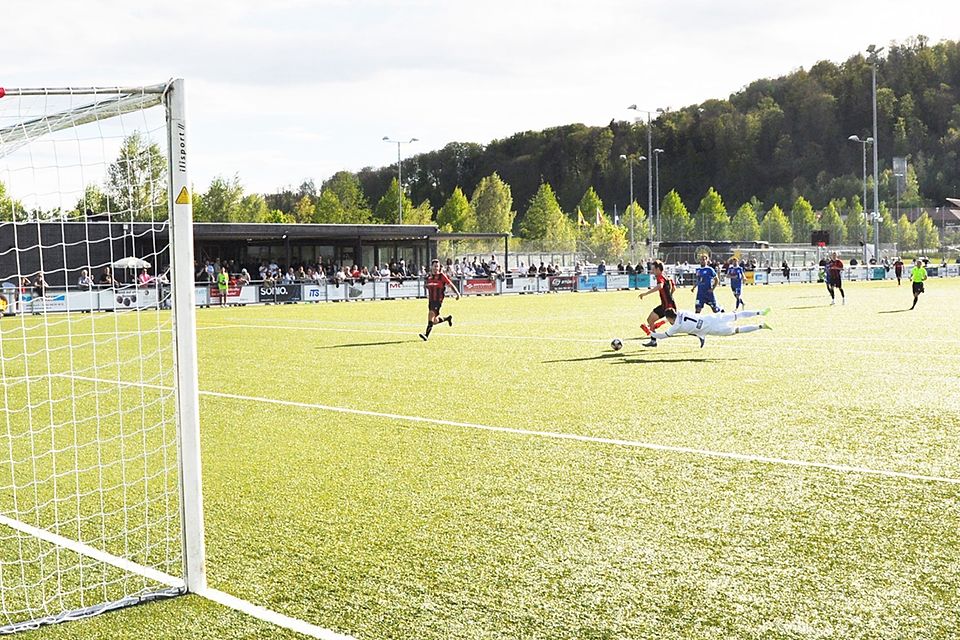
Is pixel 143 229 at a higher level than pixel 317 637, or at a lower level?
higher

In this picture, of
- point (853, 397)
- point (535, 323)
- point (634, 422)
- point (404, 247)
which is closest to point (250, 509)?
point (634, 422)

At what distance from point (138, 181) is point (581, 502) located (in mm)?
4153

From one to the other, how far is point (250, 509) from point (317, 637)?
2.68 m

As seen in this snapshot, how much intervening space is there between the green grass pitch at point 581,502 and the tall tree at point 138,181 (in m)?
2.22

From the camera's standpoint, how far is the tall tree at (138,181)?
678 cm

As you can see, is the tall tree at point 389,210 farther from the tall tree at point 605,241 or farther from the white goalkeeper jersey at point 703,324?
the white goalkeeper jersey at point 703,324

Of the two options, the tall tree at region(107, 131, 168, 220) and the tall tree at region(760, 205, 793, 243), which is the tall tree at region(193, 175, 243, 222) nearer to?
the tall tree at region(760, 205, 793, 243)

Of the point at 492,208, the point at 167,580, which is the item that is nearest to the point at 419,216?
the point at 492,208

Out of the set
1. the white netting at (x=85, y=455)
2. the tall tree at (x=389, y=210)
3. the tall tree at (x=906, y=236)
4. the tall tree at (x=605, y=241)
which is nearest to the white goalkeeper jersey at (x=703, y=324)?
the white netting at (x=85, y=455)

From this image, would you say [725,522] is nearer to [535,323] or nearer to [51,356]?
[51,356]

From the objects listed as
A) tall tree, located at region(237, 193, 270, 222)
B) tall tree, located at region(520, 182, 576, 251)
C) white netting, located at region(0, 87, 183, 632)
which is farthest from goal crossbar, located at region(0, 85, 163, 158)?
tall tree, located at region(520, 182, 576, 251)

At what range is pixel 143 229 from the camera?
860cm

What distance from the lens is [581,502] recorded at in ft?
24.4

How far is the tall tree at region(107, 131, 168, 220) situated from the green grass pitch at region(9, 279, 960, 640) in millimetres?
2216
